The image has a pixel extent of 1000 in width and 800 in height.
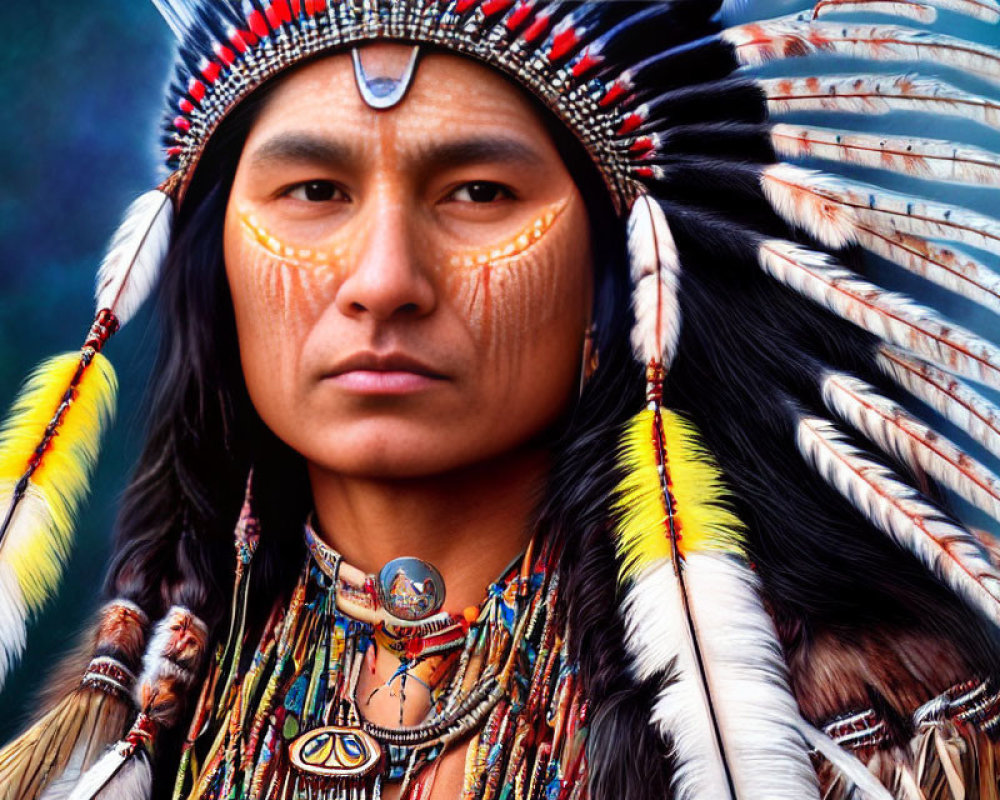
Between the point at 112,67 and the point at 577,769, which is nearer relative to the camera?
the point at 577,769

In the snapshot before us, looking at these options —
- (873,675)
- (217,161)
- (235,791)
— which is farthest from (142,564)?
(873,675)

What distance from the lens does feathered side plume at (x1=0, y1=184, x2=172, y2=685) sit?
6.51 ft

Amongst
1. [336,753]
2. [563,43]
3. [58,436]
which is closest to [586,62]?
[563,43]

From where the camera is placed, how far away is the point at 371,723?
79.3 inches

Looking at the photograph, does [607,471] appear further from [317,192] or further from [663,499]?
[317,192]

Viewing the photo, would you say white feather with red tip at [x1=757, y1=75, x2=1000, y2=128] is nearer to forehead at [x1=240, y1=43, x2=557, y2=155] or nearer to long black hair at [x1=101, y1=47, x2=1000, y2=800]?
long black hair at [x1=101, y1=47, x2=1000, y2=800]

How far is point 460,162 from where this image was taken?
1.94 meters

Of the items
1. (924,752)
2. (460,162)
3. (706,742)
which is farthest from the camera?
(460,162)

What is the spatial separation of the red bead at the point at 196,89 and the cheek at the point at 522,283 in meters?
0.55

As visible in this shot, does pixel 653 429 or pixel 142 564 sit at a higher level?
pixel 653 429

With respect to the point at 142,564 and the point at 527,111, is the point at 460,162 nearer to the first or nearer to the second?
the point at 527,111

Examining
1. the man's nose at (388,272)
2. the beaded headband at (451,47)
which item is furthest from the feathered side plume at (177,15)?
the man's nose at (388,272)

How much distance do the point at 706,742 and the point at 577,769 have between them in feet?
0.86

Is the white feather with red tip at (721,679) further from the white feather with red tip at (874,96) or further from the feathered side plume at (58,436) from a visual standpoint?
the feathered side plume at (58,436)
